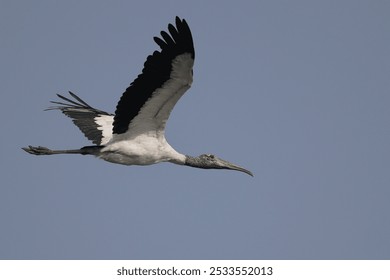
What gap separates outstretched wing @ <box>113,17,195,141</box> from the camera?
13.0m

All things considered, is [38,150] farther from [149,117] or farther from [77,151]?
[149,117]

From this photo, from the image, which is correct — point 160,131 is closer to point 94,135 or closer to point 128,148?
point 128,148

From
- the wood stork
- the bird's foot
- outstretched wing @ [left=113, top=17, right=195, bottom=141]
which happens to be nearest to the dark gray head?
the wood stork

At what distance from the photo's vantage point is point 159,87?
13672mm

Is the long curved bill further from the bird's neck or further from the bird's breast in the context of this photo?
the bird's breast

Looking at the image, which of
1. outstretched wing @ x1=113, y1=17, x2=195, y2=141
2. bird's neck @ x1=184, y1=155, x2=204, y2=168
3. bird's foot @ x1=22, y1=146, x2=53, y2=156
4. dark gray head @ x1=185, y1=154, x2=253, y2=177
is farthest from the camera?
dark gray head @ x1=185, y1=154, x2=253, y2=177

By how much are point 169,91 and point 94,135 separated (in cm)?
340

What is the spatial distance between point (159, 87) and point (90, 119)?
159 inches

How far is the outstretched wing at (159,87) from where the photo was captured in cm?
1305

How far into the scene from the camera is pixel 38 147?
610 inches

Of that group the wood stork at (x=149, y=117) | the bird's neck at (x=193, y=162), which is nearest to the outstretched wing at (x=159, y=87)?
the wood stork at (x=149, y=117)

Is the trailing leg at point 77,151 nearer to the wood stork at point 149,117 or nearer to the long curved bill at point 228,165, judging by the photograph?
the wood stork at point 149,117
